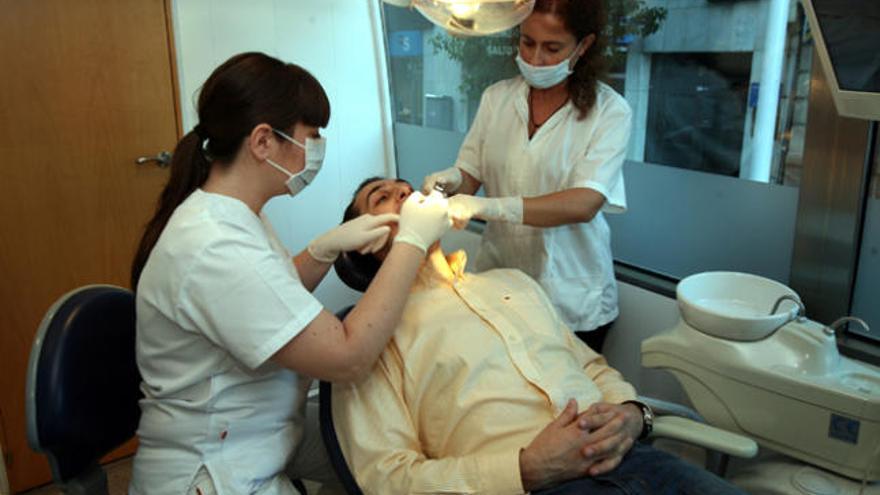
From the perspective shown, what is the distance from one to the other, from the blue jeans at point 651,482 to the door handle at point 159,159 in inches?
79.0

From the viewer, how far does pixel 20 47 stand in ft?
7.25

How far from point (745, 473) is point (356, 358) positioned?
0.92 m

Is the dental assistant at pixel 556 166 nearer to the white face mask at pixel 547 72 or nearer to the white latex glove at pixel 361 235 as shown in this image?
the white face mask at pixel 547 72

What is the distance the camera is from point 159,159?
2.55m

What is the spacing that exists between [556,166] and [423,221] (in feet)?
1.94

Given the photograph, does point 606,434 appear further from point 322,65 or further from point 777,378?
point 322,65

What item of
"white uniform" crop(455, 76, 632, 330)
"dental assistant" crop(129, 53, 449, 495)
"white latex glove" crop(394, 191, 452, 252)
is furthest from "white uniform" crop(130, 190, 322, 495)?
"white uniform" crop(455, 76, 632, 330)

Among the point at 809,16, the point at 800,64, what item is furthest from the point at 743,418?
the point at 800,64

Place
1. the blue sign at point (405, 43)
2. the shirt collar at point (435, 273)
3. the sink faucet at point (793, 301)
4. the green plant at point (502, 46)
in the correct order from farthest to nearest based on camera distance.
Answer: the blue sign at point (405, 43), the green plant at point (502, 46), the shirt collar at point (435, 273), the sink faucet at point (793, 301)

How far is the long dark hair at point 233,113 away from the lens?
1.19 metres

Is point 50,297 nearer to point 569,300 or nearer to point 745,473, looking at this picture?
point 569,300

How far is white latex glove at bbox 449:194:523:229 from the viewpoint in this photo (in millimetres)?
1619

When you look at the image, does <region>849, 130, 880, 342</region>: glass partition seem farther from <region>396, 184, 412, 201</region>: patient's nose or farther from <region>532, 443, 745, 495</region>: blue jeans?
<region>396, 184, 412, 201</region>: patient's nose

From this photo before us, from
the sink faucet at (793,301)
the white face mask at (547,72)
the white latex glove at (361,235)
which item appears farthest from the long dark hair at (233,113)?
the sink faucet at (793,301)
